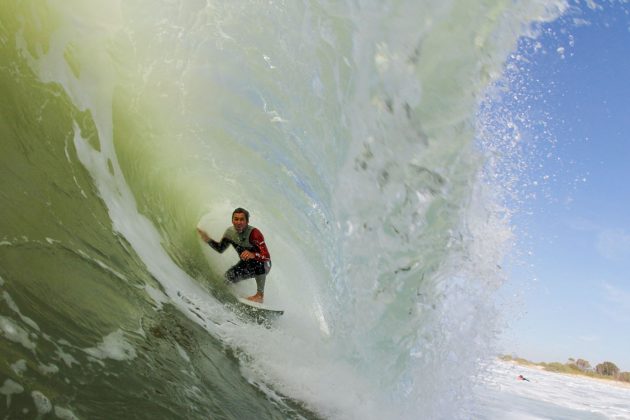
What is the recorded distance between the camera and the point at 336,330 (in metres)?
5.32

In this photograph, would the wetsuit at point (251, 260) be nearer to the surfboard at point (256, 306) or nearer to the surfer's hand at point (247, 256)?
the surfer's hand at point (247, 256)

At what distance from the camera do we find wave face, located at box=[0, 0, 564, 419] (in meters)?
2.89

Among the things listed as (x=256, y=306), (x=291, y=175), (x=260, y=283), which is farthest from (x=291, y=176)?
(x=256, y=306)

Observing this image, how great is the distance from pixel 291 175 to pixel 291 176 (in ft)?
0.08

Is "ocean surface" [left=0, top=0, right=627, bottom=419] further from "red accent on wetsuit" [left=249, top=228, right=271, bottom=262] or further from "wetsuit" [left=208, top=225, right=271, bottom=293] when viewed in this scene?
"red accent on wetsuit" [left=249, top=228, right=271, bottom=262]

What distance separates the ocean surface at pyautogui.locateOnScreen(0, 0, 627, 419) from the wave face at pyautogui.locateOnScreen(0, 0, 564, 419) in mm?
19

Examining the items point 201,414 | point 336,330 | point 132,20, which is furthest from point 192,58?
point 201,414

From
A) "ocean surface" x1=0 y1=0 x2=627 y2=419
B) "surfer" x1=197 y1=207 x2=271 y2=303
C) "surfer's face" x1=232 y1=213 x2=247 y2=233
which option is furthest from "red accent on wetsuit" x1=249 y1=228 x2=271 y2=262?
"ocean surface" x1=0 y1=0 x2=627 y2=419

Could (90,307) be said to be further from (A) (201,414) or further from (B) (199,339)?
(B) (199,339)

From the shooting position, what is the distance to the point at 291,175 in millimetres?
6816

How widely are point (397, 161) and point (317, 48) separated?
133 centimetres

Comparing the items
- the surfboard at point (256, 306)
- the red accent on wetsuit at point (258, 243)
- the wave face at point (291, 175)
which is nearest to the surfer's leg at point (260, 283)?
the red accent on wetsuit at point (258, 243)

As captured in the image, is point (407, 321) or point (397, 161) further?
point (407, 321)

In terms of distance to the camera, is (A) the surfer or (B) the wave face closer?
(B) the wave face
